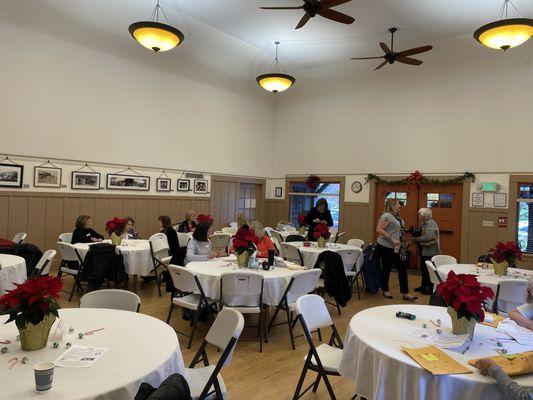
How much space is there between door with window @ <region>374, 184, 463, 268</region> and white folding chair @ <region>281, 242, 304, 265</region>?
3.99 metres

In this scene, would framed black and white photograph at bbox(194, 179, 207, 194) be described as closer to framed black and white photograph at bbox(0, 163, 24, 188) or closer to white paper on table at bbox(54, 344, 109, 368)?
framed black and white photograph at bbox(0, 163, 24, 188)

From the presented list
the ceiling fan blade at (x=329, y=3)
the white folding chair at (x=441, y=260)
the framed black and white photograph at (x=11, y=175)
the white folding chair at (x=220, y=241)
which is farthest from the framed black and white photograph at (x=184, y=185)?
the white folding chair at (x=441, y=260)

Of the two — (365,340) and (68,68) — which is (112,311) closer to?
(365,340)

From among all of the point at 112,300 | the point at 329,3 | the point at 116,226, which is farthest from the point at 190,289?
the point at 329,3

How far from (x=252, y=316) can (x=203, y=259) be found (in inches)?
39.9

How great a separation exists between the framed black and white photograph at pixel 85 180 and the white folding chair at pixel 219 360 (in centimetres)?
614

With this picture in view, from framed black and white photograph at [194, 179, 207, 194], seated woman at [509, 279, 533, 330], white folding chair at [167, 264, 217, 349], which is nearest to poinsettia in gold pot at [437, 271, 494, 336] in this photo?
seated woman at [509, 279, 533, 330]

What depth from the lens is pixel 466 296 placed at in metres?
2.27

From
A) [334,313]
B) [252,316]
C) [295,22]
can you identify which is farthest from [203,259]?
[295,22]

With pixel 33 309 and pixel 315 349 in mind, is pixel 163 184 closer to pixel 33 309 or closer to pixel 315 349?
pixel 315 349

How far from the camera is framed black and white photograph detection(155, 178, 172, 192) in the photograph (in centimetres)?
896

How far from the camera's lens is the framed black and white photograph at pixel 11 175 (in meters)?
6.59

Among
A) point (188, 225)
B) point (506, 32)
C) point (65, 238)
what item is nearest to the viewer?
point (506, 32)

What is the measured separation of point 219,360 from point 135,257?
3981mm
